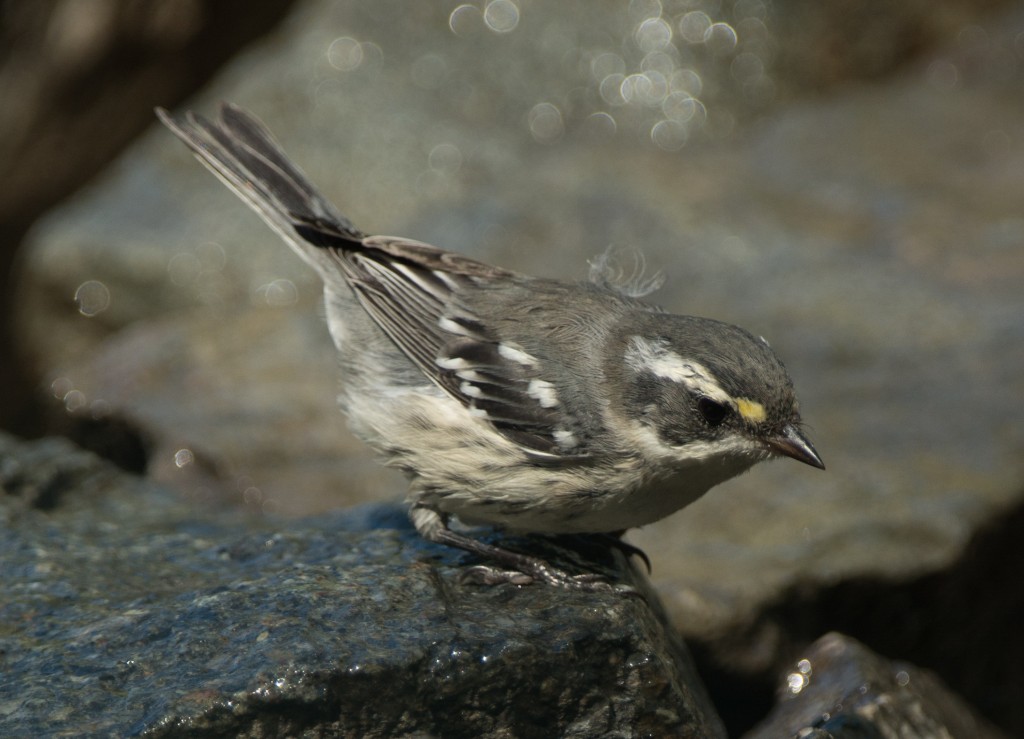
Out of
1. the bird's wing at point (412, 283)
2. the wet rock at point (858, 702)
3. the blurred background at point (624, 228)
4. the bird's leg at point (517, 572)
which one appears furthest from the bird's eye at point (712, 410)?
the blurred background at point (624, 228)

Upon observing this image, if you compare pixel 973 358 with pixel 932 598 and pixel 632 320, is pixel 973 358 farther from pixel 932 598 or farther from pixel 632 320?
pixel 632 320

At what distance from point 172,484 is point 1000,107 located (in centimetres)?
796

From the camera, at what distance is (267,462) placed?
23.4 feet

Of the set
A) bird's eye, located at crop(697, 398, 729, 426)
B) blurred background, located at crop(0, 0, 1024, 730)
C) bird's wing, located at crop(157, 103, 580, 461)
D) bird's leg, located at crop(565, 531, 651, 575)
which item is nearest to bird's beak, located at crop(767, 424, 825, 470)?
bird's eye, located at crop(697, 398, 729, 426)

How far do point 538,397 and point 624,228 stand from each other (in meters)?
4.48

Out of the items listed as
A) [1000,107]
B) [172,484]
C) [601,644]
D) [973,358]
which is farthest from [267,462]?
[1000,107]

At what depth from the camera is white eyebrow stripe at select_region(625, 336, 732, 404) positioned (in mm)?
4285

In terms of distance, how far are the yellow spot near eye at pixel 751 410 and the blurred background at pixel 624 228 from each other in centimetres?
149

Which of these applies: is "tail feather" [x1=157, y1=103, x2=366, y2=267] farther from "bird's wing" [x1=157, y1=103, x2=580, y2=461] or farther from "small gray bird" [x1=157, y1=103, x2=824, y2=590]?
"small gray bird" [x1=157, y1=103, x2=824, y2=590]

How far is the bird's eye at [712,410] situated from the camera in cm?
429

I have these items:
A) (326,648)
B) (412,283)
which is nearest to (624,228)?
(412,283)

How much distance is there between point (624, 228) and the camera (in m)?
8.94

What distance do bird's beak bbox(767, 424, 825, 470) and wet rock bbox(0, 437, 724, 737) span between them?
73cm

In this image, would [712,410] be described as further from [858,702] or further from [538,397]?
[858,702]
